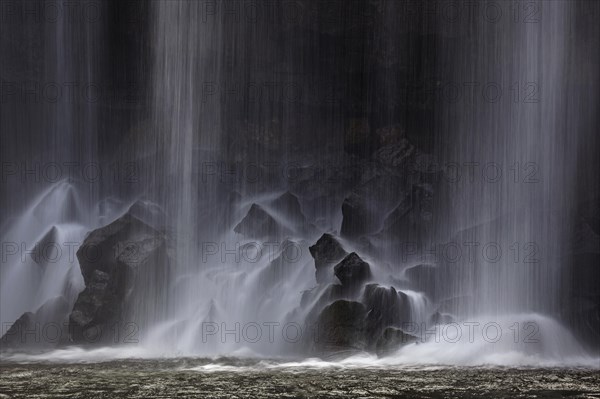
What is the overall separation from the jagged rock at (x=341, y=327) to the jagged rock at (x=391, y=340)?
403 mm

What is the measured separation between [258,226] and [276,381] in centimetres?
907

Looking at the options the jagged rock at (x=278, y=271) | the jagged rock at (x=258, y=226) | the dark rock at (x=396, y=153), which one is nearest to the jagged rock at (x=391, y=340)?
the jagged rock at (x=278, y=271)

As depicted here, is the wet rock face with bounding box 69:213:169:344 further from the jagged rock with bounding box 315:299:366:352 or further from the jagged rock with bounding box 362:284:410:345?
the jagged rock with bounding box 362:284:410:345

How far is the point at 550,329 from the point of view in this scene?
55.5 ft

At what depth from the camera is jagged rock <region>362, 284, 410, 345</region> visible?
1555 centimetres

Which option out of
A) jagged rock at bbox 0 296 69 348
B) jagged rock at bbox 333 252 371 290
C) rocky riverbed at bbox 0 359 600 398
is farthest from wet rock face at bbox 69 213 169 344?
jagged rock at bbox 333 252 371 290

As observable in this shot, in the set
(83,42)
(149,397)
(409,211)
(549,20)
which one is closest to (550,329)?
(409,211)

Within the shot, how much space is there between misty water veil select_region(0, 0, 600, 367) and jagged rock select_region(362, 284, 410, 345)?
0.21ft

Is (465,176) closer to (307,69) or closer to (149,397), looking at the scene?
(307,69)

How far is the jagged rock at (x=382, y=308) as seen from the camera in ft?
51.0

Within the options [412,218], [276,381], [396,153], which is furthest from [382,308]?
[396,153]

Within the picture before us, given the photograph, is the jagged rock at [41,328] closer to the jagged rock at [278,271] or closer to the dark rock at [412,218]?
the jagged rock at [278,271]

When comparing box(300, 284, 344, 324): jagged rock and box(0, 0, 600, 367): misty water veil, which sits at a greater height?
box(0, 0, 600, 367): misty water veil

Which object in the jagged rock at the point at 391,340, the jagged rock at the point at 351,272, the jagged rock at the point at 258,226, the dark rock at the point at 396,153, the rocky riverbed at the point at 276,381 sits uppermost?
the dark rock at the point at 396,153
